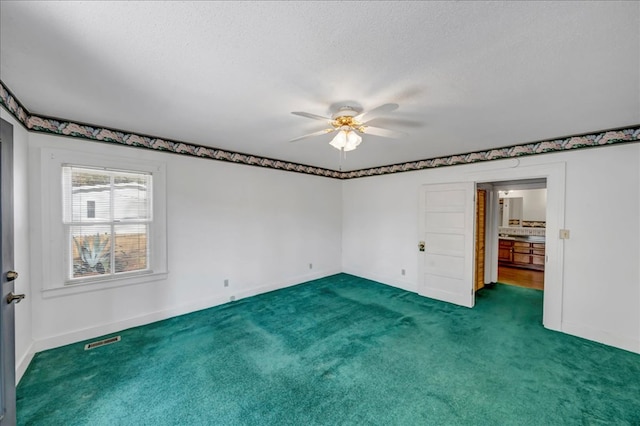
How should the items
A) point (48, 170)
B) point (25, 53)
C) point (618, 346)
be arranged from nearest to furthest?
point (25, 53)
point (48, 170)
point (618, 346)

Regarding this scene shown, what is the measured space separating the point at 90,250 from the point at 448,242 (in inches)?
196

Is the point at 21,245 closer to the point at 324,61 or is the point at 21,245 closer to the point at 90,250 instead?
the point at 90,250

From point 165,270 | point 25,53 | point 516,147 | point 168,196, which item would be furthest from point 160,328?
point 516,147

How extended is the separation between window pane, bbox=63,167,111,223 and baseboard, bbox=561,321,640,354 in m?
5.77

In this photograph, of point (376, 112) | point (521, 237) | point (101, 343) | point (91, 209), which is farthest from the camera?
point (521, 237)

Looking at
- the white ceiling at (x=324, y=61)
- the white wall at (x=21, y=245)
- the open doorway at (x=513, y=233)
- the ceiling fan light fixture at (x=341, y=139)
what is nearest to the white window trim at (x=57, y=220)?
the white wall at (x=21, y=245)

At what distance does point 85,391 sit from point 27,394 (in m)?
0.42

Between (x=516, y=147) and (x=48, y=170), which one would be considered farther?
(x=516, y=147)

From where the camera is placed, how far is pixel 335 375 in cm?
231

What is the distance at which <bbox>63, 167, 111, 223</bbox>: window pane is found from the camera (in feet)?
9.13

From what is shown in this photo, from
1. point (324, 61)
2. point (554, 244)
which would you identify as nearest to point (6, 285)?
point (324, 61)

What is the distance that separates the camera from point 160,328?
3152 millimetres

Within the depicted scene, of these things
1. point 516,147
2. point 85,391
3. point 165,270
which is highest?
point 516,147

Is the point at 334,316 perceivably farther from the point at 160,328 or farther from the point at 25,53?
the point at 25,53
